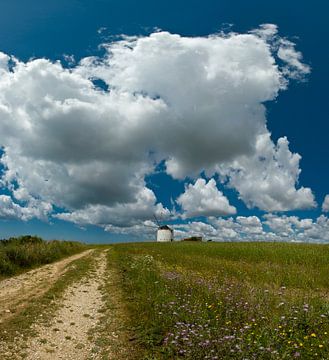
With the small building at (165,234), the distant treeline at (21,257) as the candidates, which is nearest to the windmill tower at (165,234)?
the small building at (165,234)

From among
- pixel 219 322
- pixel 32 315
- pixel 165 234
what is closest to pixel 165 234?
pixel 165 234

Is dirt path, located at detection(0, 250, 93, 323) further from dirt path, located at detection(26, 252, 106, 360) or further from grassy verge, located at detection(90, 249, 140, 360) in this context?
grassy verge, located at detection(90, 249, 140, 360)

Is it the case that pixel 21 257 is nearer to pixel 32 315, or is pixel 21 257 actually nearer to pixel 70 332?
pixel 32 315

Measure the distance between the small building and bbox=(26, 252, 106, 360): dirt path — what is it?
97192mm

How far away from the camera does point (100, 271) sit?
80.0 ft

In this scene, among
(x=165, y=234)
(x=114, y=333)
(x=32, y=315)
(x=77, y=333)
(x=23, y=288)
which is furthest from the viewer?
(x=165, y=234)

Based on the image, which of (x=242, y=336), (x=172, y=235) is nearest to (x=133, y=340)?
(x=242, y=336)

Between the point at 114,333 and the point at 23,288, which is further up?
the point at 23,288

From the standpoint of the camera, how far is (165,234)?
373ft

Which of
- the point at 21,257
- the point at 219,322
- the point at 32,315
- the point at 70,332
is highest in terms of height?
the point at 21,257

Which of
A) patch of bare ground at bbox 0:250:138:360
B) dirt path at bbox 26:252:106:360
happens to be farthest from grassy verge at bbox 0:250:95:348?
dirt path at bbox 26:252:106:360

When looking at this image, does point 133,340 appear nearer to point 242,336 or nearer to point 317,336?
point 242,336

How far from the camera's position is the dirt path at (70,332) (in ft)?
30.6

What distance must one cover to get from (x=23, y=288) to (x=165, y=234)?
320 ft
